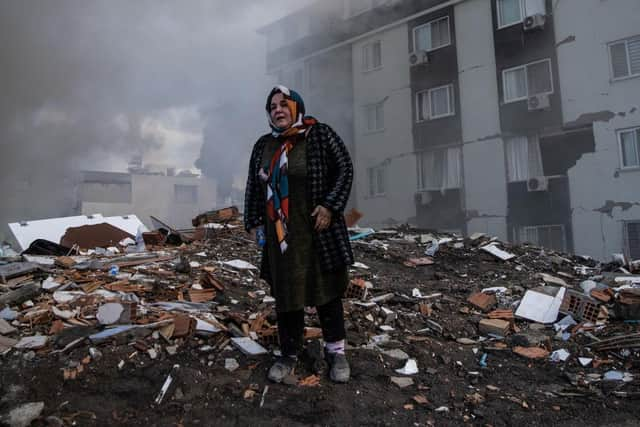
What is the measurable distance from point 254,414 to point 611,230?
36.3ft

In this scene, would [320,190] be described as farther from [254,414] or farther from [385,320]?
[385,320]

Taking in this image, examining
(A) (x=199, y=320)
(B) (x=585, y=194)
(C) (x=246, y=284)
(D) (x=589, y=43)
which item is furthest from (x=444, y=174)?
(A) (x=199, y=320)

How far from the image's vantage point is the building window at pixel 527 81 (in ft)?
37.3

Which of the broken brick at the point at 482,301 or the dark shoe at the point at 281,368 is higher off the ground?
the broken brick at the point at 482,301

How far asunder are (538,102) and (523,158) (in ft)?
5.07

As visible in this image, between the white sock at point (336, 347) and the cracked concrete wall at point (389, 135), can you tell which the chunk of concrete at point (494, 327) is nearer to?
the white sock at point (336, 347)

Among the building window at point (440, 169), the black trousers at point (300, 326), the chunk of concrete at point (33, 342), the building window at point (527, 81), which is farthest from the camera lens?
the building window at point (440, 169)

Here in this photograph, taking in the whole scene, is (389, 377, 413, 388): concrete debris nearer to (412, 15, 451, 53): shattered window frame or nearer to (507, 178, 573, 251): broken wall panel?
(507, 178, 573, 251): broken wall panel

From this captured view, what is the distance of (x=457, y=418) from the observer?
1.96m

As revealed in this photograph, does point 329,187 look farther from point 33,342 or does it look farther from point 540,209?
point 540,209

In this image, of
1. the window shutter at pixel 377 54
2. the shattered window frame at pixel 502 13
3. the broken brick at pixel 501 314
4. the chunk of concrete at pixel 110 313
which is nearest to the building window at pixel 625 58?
the shattered window frame at pixel 502 13

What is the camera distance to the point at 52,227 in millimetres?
7188

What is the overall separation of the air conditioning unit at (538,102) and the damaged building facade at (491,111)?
0.03 m

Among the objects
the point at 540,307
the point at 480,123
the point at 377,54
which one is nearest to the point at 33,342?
the point at 540,307
